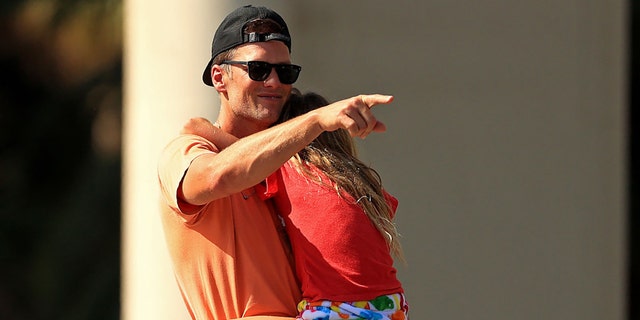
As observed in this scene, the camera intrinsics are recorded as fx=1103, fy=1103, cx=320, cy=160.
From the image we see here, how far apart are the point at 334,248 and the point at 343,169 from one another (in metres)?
0.22

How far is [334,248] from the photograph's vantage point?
2.63 m

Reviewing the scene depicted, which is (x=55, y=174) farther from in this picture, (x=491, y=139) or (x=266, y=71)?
(x=266, y=71)

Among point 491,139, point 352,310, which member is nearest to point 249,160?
point 352,310

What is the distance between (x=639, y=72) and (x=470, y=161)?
3602 millimetres

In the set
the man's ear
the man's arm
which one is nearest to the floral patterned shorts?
the man's arm

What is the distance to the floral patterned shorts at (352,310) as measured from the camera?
Answer: 2592 millimetres

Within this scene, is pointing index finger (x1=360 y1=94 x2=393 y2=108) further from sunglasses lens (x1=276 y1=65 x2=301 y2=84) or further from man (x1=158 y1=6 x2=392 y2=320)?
sunglasses lens (x1=276 y1=65 x2=301 y2=84)

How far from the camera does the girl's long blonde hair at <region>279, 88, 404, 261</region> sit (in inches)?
106

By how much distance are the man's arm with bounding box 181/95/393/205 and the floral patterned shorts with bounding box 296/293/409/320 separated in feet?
1.18

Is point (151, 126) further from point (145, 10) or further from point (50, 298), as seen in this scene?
point (50, 298)

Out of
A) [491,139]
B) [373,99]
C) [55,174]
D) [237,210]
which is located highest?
[373,99]

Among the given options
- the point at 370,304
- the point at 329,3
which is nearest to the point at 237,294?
the point at 370,304

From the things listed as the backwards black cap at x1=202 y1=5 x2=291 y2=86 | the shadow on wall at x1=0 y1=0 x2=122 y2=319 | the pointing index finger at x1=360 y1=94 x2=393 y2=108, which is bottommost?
the shadow on wall at x1=0 y1=0 x2=122 y2=319

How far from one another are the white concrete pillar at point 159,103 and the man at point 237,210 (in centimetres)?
135
